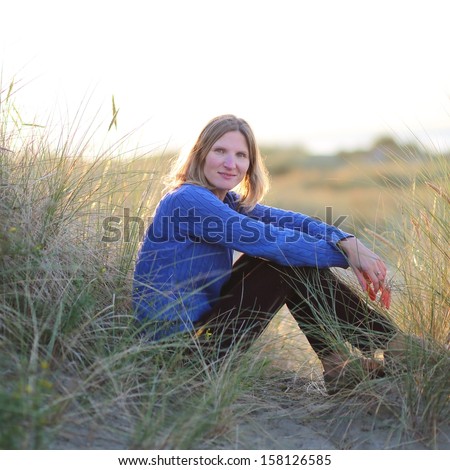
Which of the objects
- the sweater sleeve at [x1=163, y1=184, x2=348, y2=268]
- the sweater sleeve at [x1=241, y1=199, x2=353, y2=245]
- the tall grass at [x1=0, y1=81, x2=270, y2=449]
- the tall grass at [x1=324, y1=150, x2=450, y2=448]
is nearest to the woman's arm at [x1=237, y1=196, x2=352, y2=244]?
the sweater sleeve at [x1=241, y1=199, x2=353, y2=245]

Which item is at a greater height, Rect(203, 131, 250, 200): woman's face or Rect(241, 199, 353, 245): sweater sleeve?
Rect(203, 131, 250, 200): woman's face

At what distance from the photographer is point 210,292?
117 inches

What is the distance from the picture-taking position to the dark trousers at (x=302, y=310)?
278cm

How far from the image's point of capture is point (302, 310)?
2941mm

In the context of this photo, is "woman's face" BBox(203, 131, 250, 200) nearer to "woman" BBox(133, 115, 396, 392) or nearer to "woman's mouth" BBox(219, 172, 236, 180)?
"woman's mouth" BBox(219, 172, 236, 180)

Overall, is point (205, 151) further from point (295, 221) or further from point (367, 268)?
point (367, 268)

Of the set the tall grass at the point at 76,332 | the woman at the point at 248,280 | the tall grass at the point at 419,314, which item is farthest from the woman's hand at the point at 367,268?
the tall grass at the point at 76,332

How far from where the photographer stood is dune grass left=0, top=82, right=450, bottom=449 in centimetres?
213

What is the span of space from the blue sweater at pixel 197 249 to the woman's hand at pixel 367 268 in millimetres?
57

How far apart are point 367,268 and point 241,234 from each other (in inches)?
21.1

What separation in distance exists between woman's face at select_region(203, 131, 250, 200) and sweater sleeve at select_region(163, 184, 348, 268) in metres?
0.21

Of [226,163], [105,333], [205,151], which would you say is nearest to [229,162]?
[226,163]
